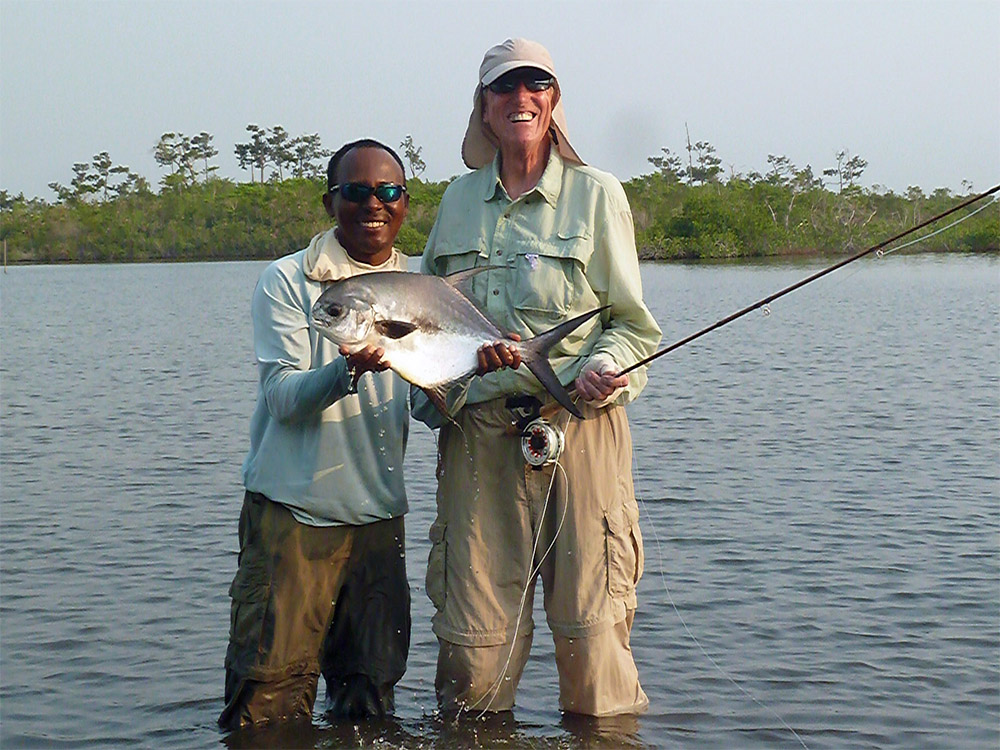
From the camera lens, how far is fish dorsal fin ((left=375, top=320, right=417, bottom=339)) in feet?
12.9

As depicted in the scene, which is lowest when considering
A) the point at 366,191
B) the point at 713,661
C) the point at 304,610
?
the point at 713,661

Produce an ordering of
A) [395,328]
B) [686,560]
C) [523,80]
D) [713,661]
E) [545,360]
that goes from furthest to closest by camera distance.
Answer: [686,560]
[713,661]
[523,80]
[545,360]
[395,328]

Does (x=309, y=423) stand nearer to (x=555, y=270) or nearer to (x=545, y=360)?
(x=545, y=360)

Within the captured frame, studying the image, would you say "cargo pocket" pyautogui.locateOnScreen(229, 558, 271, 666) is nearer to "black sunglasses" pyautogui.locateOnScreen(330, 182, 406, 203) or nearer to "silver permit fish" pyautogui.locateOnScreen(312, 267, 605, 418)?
"silver permit fish" pyautogui.locateOnScreen(312, 267, 605, 418)

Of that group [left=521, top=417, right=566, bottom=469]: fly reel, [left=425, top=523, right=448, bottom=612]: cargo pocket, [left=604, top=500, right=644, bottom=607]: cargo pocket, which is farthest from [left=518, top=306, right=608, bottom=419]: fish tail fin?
[left=425, top=523, right=448, bottom=612]: cargo pocket

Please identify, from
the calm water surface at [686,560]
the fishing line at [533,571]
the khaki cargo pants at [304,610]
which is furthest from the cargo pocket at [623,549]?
the khaki cargo pants at [304,610]

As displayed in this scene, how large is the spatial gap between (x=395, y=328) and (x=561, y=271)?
0.71 meters

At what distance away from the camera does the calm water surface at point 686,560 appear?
5.49 meters

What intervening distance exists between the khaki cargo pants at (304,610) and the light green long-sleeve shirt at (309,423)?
91 mm

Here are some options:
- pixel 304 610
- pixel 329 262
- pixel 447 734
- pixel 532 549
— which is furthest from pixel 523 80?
pixel 447 734

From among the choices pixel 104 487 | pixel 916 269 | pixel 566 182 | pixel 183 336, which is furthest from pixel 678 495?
pixel 916 269

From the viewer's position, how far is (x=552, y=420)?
14.2 ft

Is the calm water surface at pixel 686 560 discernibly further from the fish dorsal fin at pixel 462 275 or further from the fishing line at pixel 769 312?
the fish dorsal fin at pixel 462 275

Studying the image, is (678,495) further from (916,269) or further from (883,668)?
(916,269)
